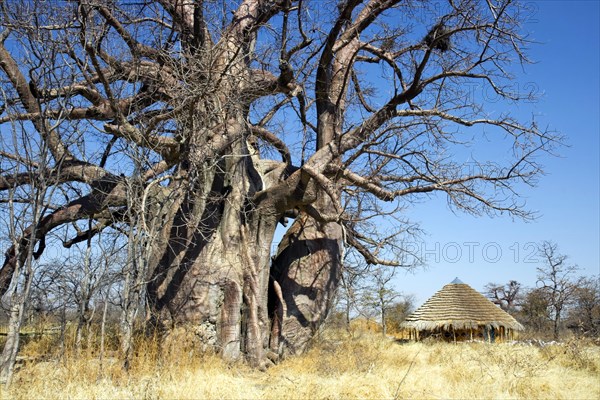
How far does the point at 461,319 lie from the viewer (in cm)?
1517

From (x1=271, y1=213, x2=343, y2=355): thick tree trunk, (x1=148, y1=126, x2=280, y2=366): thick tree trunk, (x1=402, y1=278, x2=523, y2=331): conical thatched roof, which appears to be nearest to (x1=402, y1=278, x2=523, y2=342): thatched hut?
(x1=402, y1=278, x2=523, y2=331): conical thatched roof

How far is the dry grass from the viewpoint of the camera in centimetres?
358

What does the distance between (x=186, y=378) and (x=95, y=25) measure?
137 inches

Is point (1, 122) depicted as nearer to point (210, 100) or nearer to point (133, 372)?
point (210, 100)

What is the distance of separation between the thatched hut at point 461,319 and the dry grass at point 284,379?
9.43 metres

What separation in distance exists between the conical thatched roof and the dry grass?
940 centimetres

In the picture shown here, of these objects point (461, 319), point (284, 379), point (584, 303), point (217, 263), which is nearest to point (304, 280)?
point (217, 263)

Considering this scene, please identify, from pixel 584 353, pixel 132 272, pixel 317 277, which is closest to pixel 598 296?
pixel 584 353

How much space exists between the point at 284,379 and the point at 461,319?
1203 centimetres

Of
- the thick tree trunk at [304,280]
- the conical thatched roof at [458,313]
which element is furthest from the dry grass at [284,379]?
the conical thatched roof at [458,313]

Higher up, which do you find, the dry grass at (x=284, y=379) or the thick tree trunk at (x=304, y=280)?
the thick tree trunk at (x=304, y=280)

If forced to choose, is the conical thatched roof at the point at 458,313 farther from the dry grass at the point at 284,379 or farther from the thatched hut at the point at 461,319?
the dry grass at the point at 284,379

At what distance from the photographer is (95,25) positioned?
497cm

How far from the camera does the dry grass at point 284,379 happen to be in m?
3.58
